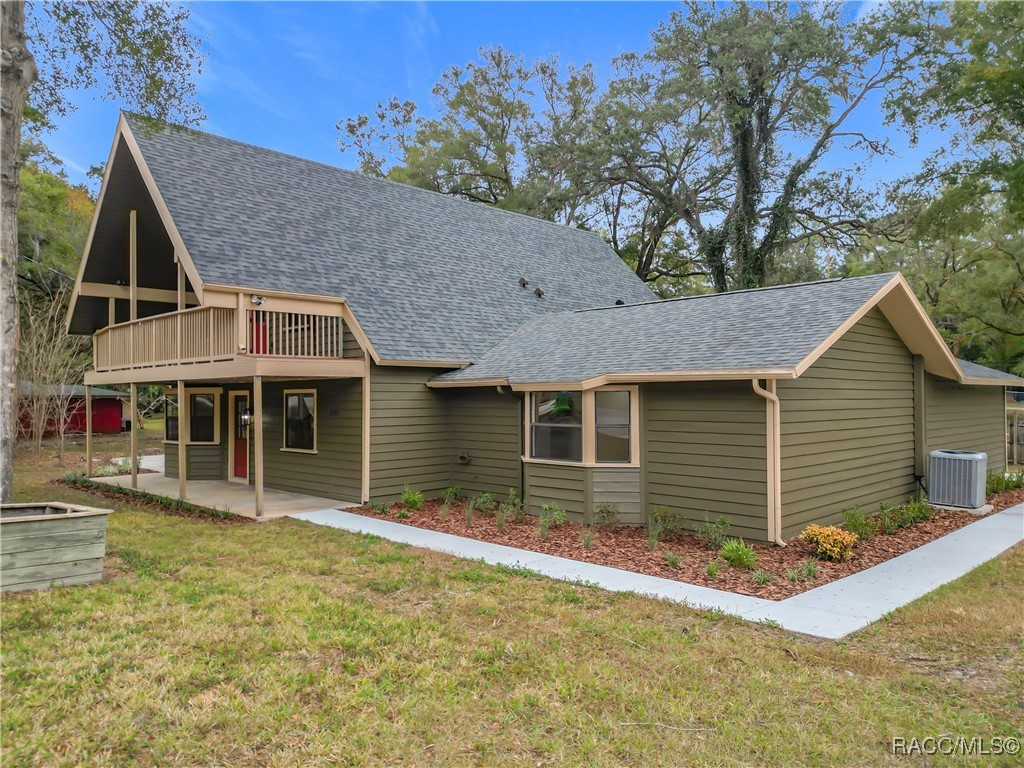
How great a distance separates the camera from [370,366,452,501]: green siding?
36.5ft

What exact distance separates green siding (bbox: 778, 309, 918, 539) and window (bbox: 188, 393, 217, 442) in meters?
12.5

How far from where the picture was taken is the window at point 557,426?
379 inches

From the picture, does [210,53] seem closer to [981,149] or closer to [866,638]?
[866,638]

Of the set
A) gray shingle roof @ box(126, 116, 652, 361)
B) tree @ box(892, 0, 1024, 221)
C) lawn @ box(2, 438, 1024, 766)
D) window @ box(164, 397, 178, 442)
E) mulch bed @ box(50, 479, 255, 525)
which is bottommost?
mulch bed @ box(50, 479, 255, 525)

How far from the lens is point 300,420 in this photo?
41.4 ft

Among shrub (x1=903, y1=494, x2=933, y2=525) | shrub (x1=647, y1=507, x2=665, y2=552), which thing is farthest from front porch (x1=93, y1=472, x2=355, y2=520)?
shrub (x1=903, y1=494, x2=933, y2=525)

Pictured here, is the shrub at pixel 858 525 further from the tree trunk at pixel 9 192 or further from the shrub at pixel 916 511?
the tree trunk at pixel 9 192

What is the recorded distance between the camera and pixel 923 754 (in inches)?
135

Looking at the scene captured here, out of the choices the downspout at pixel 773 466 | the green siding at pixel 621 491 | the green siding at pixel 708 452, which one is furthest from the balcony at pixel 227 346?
the downspout at pixel 773 466

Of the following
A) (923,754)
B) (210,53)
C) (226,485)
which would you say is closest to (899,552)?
(923,754)

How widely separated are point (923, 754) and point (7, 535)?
7110 mm

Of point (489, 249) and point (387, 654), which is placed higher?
point (489, 249)

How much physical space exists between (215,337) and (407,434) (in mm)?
3596

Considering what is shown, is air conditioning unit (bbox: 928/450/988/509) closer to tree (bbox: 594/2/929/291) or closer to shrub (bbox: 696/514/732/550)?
shrub (bbox: 696/514/732/550)
